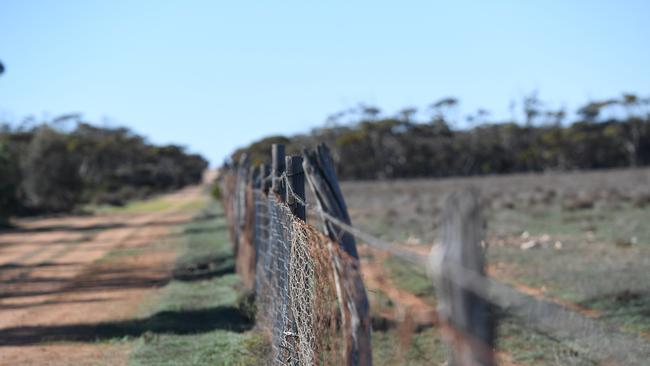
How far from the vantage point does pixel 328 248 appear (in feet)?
15.6

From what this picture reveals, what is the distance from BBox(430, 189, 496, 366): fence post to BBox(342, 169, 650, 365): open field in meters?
0.26

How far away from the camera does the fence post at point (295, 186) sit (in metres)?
5.86

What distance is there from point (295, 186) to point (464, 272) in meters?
3.63

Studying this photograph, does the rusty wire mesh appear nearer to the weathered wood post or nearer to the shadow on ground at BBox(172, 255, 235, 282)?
the weathered wood post

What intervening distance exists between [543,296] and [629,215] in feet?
45.7

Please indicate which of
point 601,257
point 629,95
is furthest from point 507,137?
point 601,257

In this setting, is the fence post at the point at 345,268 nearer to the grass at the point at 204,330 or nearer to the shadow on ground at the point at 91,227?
the grass at the point at 204,330

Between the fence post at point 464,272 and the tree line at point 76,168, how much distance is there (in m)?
28.7

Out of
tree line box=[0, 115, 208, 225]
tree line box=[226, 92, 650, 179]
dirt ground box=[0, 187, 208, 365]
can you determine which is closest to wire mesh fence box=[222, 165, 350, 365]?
dirt ground box=[0, 187, 208, 365]

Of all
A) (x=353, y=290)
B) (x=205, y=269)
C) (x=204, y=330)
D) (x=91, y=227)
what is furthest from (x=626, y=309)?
(x=91, y=227)

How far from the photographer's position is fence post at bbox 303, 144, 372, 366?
437 centimetres

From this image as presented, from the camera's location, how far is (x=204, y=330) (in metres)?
9.20

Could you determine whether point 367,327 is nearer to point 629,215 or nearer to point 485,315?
point 485,315

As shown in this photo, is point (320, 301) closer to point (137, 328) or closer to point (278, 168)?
point (278, 168)
